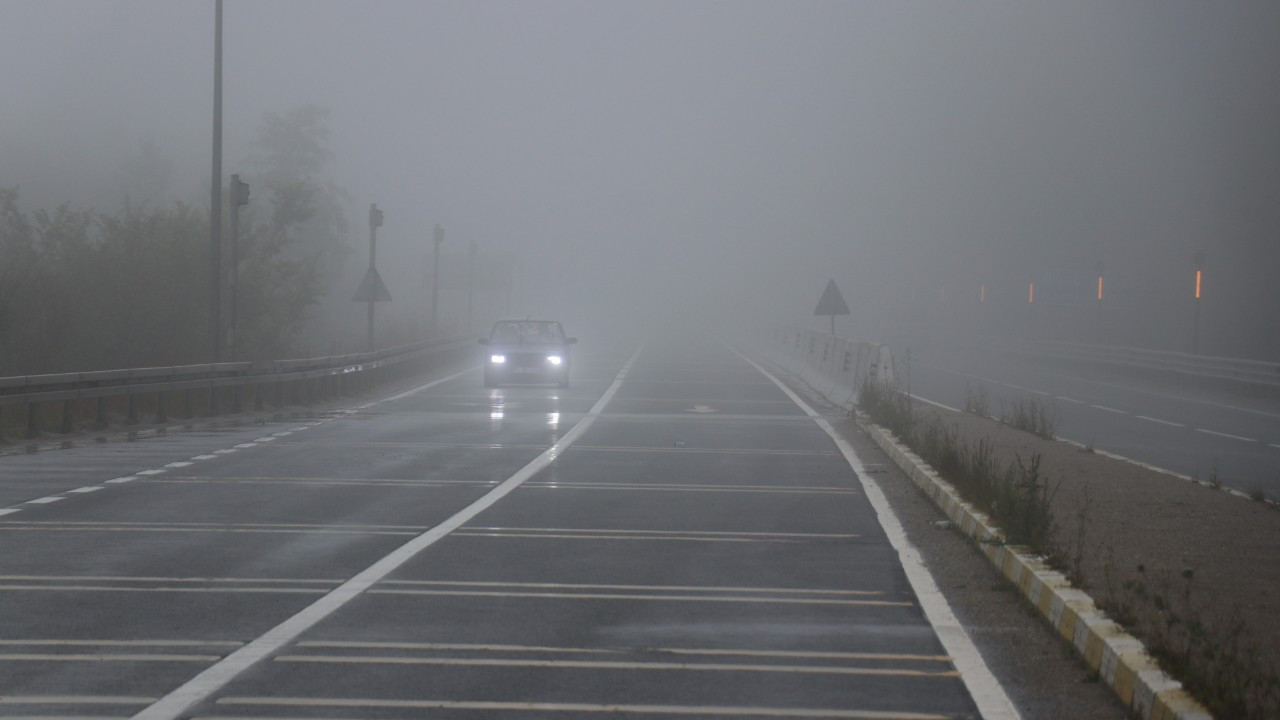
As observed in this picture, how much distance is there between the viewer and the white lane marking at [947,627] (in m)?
6.71

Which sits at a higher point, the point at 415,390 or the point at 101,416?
the point at 101,416

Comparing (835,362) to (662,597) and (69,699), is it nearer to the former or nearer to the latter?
(662,597)

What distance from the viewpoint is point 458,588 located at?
956 centimetres

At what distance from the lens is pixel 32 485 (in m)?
15.1

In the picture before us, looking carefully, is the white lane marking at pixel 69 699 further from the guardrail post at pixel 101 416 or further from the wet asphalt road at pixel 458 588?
the guardrail post at pixel 101 416

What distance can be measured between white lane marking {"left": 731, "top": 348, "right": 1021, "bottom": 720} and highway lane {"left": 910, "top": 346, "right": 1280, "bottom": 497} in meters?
4.04

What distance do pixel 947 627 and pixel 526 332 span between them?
30309 mm

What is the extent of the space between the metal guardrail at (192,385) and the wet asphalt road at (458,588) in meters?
2.36

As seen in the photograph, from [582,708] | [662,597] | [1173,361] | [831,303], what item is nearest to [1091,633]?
[582,708]

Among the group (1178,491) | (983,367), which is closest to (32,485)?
(1178,491)

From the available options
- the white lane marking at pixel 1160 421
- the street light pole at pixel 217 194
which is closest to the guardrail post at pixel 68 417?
the street light pole at pixel 217 194

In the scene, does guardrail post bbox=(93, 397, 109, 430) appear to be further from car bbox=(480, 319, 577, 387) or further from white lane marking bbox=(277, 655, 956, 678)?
white lane marking bbox=(277, 655, 956, 678)

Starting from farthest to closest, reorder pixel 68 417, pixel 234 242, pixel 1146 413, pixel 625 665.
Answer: pixel 1146 413 < pixel 234 242 < pixel 68 417 < pixel 625 665

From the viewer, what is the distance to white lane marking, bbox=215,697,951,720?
646 centimetres
